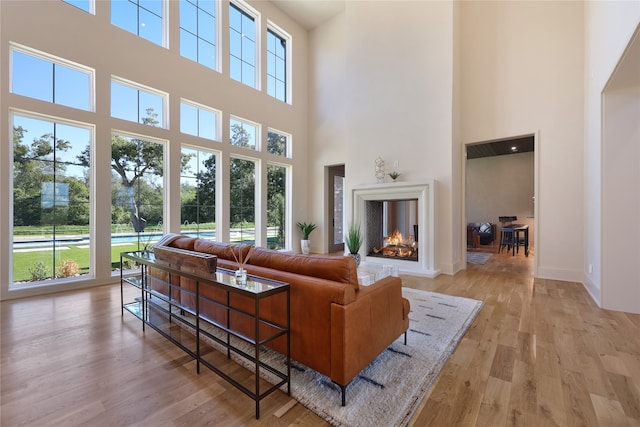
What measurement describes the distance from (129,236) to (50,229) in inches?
39.1

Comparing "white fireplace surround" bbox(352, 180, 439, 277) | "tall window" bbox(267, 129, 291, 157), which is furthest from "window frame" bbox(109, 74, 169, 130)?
"white fireplace surround" bbox(352, 180, 439, 277)

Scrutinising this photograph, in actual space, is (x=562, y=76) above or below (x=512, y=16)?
below

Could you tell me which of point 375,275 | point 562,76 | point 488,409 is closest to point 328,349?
point 375,275

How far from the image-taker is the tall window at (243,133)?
6402 mm

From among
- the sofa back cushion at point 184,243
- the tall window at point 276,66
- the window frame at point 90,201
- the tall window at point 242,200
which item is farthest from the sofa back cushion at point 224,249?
the tall window at point 276,66

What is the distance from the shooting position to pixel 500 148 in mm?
7953

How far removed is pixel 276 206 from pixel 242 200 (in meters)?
1.08

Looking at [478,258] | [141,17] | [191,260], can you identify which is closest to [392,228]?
[478,258]

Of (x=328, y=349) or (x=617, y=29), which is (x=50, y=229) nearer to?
(x=328, y=349)

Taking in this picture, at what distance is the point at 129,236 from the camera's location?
4750mm

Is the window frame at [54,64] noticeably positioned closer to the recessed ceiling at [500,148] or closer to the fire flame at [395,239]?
the fire flame at [395,239]

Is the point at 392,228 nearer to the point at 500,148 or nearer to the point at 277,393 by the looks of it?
the point at 277,393

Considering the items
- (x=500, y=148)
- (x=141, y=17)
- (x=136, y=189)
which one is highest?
(x=141, y=17)

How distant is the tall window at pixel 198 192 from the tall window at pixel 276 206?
1.56 metres
